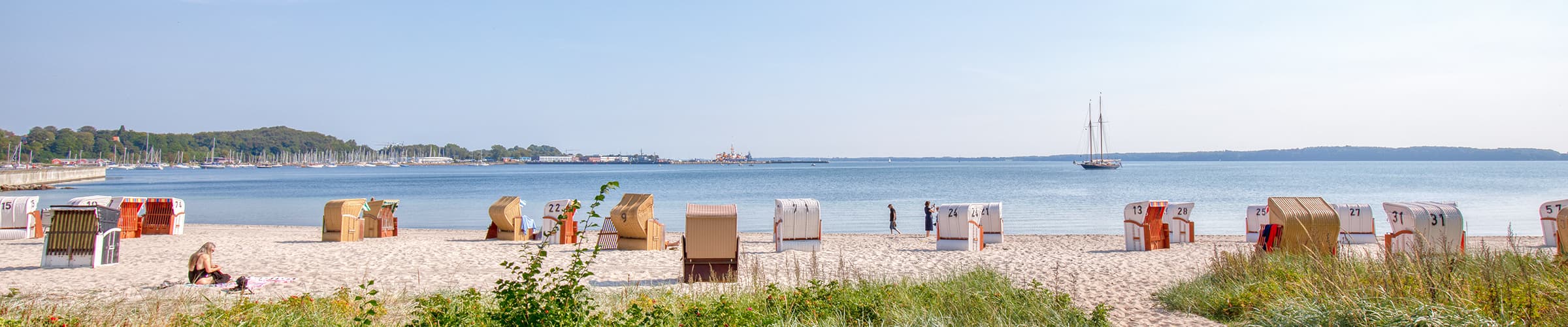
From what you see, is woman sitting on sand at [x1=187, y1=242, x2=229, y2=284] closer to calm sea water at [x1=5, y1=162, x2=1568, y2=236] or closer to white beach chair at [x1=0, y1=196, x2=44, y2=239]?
white beach chair at [x1=0, y1=196, x2=44, y2=239]

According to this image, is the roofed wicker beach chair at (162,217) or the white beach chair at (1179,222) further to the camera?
the roofed wicker beach chair at (162,217)

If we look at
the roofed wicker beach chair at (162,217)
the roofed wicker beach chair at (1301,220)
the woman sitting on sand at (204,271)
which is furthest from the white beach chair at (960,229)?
the roofed wicker beach chair at (162,217)

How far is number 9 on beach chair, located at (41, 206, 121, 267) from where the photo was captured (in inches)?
482

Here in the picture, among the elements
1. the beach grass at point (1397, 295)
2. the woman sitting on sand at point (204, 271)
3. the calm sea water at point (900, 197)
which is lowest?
the calm sea water at point (900, 197)

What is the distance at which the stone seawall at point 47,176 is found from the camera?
6256 centimetres

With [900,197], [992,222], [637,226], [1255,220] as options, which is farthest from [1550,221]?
[900,197]

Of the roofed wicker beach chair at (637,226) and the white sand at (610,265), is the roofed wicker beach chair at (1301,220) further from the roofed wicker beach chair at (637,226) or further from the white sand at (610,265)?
the roofed wicker beach chair at (637,226)

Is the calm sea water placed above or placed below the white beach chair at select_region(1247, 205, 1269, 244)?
below

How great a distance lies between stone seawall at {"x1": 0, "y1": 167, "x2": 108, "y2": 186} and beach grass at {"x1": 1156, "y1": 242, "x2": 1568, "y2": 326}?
72279 mm

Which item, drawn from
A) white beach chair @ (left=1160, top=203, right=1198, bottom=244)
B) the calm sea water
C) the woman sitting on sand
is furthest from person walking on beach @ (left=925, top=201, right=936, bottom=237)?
the woman sitting on sand

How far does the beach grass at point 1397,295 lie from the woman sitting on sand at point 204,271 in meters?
10.9

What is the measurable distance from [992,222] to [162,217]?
18726 mm

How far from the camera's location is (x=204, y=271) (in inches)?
417

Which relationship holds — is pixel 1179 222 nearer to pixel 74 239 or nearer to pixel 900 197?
pixel 74 239
